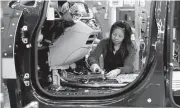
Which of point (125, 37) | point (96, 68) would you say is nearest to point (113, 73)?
point (96, 68)

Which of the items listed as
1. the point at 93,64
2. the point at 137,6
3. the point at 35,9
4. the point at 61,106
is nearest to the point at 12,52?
the point at 35,9

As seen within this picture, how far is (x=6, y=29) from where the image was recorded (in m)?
2.62

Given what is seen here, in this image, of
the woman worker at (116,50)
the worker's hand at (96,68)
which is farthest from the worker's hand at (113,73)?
the worker's hand at (96,68)

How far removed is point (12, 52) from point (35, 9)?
0.43 meters

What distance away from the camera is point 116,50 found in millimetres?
3977

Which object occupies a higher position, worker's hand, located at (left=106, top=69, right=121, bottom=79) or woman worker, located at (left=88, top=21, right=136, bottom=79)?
woman worker, located at (left=88, top=21, right=136, bottom=79)

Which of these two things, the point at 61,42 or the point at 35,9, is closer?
the point at 35,9

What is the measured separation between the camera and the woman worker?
392 cm

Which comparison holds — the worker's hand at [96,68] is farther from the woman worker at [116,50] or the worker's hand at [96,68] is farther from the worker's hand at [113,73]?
the worker's hand at [113,73]

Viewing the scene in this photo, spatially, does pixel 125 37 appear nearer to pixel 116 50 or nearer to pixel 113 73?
pixel 116 50

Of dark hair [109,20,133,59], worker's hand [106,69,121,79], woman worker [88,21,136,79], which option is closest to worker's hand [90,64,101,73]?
woman worker [88,21,136,79]

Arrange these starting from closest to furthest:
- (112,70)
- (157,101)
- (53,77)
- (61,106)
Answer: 1. (157,101)
2. (61,106)
3. (53,77)
4. (112,70)

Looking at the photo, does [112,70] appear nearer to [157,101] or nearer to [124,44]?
[124,44]

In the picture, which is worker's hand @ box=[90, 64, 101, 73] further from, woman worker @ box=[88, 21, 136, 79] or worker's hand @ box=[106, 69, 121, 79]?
worker's hand @ box=[106, 69, 121, 79]
